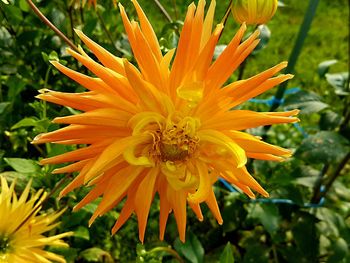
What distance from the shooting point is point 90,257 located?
1.72 m

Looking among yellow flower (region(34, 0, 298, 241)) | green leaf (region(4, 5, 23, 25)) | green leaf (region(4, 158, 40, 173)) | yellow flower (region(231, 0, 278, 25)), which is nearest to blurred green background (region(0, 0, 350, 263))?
green leaf (region(4, 5, 23, 25))

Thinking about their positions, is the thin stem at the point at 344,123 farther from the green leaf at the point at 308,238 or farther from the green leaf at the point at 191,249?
the green leaf at the point at 191,249

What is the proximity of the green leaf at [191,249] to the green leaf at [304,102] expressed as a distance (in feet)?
1.75

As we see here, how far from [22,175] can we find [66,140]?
0.51 metres

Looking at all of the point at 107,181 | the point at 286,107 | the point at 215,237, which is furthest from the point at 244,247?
the point at 107,181

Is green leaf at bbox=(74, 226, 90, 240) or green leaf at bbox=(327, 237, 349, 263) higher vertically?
green leaf at bbox=(74, 226, 90, 240)

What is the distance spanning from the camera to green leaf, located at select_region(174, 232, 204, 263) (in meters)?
1.67

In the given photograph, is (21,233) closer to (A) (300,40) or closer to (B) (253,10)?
(B) (253,10)

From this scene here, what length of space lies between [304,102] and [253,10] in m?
0.72

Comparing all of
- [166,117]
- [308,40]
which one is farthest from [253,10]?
[308,40]

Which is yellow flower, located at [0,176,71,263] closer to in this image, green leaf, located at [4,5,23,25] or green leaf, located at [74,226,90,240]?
green leaf, located at [74,226,90,240]

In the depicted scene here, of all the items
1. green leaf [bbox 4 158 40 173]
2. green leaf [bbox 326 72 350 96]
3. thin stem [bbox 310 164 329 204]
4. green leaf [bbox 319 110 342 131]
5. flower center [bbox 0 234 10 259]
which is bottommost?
thin stem [bbox 310 164 329 204]

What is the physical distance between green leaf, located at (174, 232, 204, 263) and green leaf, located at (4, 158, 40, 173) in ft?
1.58

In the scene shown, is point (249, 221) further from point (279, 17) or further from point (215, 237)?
point (279, 17)
